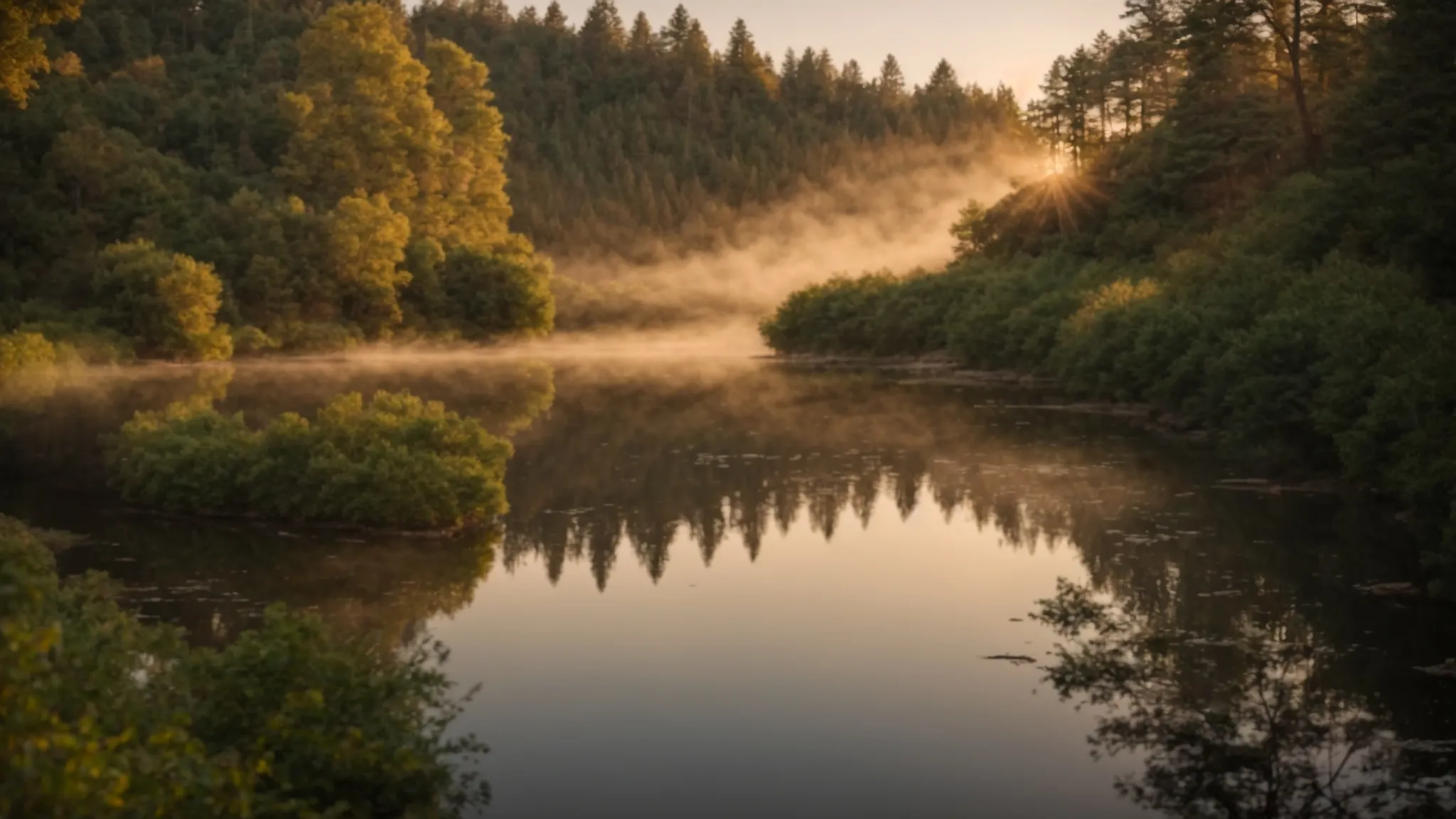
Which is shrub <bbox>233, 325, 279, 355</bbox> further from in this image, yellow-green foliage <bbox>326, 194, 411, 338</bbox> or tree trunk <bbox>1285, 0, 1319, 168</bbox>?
tree trunk <bbox>1285, 0, 1319, 168</bbox>

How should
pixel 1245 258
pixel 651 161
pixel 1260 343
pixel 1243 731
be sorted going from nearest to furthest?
pixel 1243 731
pixel 1260 343
pixel 1245 258
pixel 651 161

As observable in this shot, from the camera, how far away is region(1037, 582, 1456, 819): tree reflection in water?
15.8m

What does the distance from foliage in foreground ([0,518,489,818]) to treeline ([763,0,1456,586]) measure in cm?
1727

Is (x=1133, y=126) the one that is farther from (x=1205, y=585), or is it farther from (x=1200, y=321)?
(x=1205, y=585)

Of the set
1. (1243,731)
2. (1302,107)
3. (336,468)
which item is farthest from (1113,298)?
(1243,731)

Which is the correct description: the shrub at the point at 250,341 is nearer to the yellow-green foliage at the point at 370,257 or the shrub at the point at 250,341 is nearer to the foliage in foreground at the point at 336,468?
the yellow-green foliage at the point at 370,257

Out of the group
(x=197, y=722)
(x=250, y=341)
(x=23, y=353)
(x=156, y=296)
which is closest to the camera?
(x=197, y=722)

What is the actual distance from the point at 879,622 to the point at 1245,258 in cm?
3330

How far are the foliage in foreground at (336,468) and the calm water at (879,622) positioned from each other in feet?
3.02

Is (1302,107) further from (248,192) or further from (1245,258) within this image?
(248,192)

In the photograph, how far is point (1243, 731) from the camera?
57.6ft

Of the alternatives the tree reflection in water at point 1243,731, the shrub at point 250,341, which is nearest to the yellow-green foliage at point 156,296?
the shrub at point 250,341

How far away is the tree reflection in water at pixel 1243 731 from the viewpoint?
15773 mm

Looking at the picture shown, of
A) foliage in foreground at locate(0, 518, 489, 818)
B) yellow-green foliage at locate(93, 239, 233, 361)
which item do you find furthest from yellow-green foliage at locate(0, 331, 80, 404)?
foliage in foreground at locate(0, 518, 489, 818)
